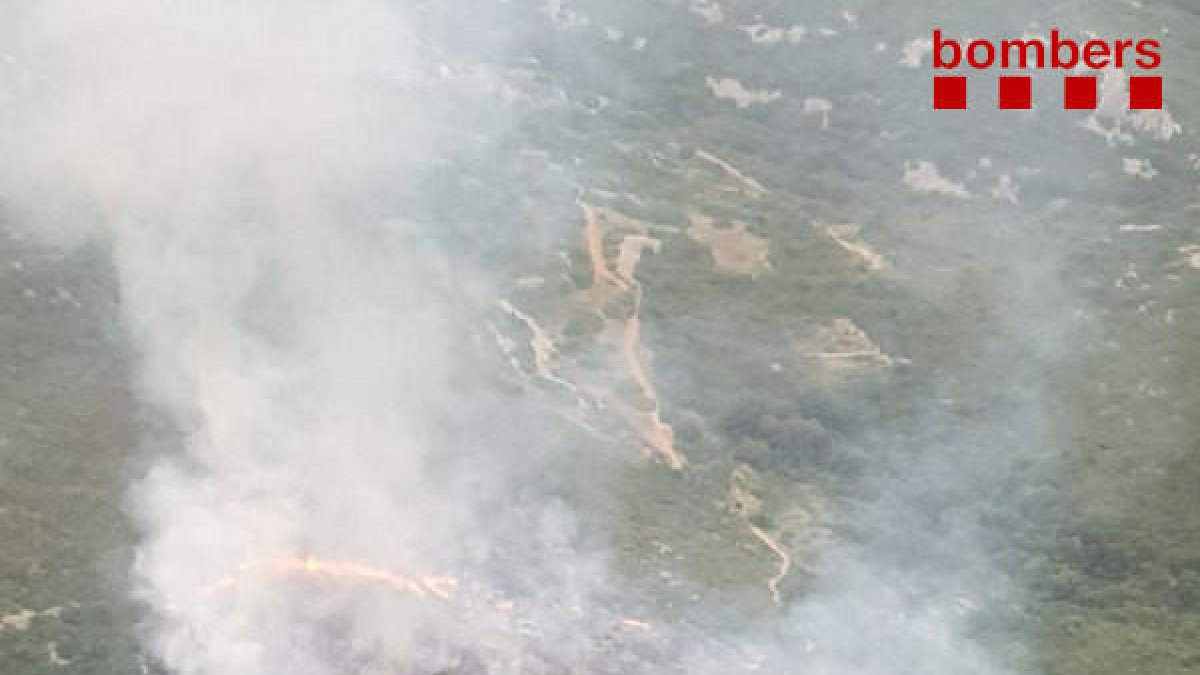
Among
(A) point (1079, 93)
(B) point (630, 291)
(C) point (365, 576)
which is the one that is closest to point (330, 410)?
(C) point (365, 576)

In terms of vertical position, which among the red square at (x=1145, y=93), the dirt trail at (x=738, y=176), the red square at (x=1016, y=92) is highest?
the red square at (x=1145, y=93)

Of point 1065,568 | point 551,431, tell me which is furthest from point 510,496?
point 1065,568

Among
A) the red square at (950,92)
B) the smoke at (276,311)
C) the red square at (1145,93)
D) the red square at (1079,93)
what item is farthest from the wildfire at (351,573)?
the red square at (1145,93)

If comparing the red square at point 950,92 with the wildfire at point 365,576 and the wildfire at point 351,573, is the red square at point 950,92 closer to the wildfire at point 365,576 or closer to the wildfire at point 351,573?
the wildfire at point 365,576

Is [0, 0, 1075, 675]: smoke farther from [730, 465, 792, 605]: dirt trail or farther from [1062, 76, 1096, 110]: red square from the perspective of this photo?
[1062, 76, 1096, 110]: red square

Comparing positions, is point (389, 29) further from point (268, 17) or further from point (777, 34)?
point (777, 34)

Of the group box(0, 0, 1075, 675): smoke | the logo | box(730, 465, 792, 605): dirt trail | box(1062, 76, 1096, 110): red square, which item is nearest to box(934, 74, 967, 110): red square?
the logo

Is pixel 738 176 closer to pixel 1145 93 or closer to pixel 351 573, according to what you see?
pixel 1145 93
